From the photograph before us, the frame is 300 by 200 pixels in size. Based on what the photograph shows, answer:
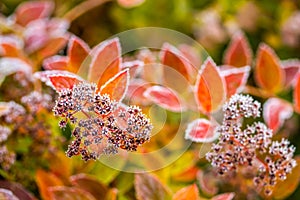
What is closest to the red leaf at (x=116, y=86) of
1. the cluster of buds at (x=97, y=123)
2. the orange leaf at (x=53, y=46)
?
the cluster of buds at (x=97, y=123)

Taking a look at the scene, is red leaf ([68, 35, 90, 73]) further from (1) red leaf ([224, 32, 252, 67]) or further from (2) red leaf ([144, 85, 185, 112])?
(1) red leaf ([224, 32, 252, 67])

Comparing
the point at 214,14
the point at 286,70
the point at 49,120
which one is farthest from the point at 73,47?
the point at 214,14

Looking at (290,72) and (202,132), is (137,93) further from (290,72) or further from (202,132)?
(290,72)

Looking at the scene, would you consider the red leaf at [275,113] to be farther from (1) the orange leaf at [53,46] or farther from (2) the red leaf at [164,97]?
(1) the orange leaf at [53,46]

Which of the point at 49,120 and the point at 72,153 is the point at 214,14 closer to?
the point at 49,120

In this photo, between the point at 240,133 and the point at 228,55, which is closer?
the point at 240,133

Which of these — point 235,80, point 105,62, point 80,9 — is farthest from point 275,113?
point 80,9

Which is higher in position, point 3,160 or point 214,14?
point 214,14
